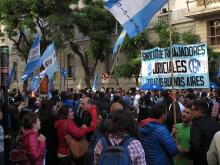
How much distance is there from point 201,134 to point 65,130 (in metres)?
2.63

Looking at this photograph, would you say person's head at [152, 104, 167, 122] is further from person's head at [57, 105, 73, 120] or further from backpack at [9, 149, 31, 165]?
person's head at [57, 105, 73, 120]

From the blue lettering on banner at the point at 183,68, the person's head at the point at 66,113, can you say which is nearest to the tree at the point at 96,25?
the blue lettering on banner at the point at 183,68

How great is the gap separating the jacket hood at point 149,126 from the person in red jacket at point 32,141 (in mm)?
1629

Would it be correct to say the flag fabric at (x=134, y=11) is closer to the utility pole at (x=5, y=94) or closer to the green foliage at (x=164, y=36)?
the utility pole at (x=5, y=94)

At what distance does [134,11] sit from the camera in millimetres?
8977

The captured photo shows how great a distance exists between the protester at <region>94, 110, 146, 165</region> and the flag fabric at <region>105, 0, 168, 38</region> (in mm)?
3968

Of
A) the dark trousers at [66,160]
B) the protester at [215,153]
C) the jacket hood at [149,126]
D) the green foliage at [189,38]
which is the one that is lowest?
the dark trousers at [66,160]

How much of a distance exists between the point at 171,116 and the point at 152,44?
866 inches

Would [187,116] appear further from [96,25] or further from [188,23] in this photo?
[96,25]

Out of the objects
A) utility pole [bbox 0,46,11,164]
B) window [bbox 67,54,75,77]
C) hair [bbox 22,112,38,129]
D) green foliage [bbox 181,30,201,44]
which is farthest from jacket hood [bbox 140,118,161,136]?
window [bbox 67,54,75,77]

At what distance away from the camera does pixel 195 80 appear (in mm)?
11312

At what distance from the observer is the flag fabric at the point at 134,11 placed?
345 inches

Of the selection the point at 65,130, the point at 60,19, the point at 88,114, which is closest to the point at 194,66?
the point at 88,114

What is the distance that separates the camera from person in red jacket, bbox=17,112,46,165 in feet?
22.4
